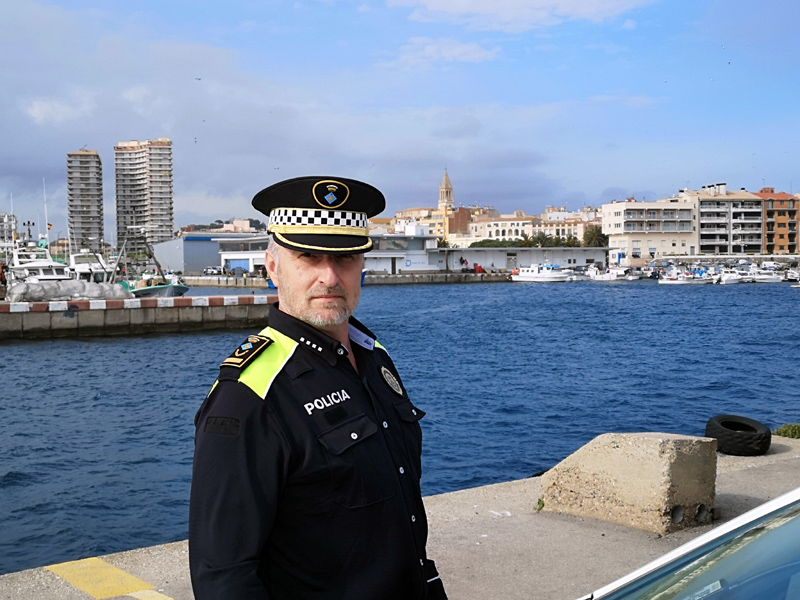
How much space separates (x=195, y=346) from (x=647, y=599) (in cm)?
3067

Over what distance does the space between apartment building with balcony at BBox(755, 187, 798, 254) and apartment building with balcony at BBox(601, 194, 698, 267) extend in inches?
547

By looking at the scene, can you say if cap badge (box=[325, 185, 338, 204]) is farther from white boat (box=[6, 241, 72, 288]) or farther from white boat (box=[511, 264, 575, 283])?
white boat (box=[511, 264, 575, 283])

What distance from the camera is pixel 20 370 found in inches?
999

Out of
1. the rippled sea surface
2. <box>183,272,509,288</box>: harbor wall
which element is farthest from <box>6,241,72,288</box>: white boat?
<box>183,272,509,288</box>: harbor wall

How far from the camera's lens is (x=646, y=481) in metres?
5.52

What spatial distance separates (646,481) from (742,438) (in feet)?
9.42

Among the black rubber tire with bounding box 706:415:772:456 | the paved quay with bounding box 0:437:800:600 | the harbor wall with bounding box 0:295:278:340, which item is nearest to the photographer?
the paved quay with bounding box 0:437:800:600

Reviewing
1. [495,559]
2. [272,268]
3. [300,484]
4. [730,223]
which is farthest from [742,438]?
[730,223]

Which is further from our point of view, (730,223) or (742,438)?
(730,223)

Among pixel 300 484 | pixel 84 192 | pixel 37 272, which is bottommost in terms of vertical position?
pixel 300 484

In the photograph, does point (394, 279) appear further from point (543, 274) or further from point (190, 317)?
point (190, 317)

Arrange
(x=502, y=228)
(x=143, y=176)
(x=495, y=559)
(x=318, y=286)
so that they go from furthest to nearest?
(x=502, y=228), (x=143, y=176), (x=495, y=559), (x=318, y=286)

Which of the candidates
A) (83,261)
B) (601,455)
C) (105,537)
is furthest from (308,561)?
(83,261)

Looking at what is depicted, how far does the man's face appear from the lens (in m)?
2.11
